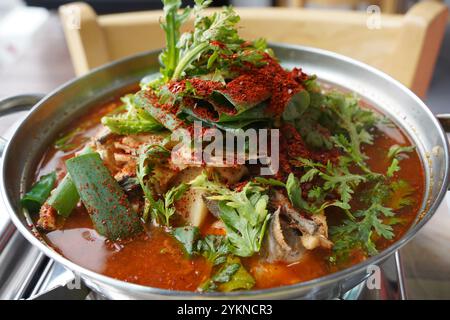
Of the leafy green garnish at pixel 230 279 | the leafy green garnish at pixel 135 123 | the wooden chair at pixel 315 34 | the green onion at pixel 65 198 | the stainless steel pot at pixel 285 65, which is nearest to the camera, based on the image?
the stainless steel pot at pixel 285 65

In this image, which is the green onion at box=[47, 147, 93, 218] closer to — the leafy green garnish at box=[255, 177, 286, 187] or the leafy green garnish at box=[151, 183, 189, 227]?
the leafy green garnish at box=[151, 183, 189, 227]

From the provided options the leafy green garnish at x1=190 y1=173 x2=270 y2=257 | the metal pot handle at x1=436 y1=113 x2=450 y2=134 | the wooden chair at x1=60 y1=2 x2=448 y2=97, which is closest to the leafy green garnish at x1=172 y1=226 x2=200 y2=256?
the leafy green garnish at x1=190 y1=173 x2=270 y2=257

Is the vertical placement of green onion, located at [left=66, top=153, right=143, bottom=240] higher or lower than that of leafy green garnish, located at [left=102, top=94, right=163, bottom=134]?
lower

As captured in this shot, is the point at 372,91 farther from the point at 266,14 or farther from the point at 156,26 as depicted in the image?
the point at 156,26

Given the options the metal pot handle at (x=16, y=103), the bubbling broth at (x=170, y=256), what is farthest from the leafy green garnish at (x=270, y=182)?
the metal pot handle at (x=16, y=103)

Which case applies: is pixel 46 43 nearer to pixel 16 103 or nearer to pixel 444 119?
pixel 16 103

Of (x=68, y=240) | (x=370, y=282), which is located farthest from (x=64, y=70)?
(x=370, y=282)

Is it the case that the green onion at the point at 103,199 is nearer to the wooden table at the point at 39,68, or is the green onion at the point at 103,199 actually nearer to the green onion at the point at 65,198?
the green onion at the point at 65,198

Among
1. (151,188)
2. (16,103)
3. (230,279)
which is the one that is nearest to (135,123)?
(151,188)
